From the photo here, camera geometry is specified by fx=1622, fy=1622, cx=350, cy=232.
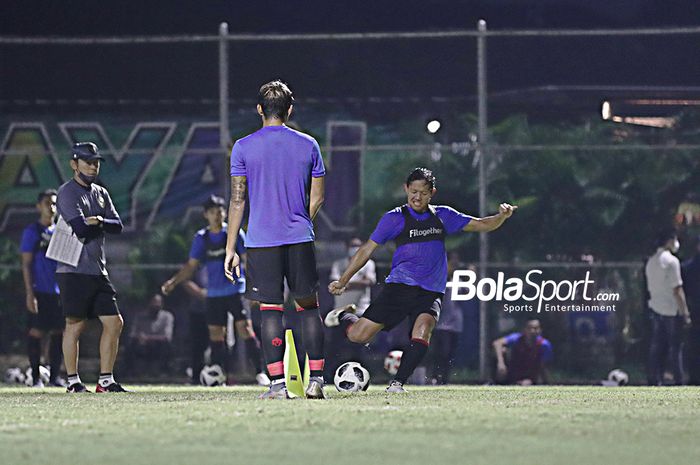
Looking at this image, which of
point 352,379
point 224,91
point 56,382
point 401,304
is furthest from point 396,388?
point 224,91

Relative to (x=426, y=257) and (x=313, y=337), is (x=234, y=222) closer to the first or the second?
(x=313, y=337)

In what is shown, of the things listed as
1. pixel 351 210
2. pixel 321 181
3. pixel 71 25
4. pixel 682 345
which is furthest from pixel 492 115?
pixel 321 181

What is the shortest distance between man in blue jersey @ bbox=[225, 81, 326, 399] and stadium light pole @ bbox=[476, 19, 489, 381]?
668 cm

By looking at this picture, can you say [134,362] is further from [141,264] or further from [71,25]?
[71,25]

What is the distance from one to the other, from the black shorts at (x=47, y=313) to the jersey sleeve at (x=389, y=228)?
16.3 feet

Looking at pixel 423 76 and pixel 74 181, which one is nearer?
pixel 74 181

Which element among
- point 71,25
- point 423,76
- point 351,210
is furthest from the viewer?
point 71,25

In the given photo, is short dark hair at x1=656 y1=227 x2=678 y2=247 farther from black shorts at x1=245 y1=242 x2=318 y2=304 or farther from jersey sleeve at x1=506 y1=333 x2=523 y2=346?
black shorts at x1=245 y1=242 x2=318 y2=304

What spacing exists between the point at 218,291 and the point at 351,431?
329 inches

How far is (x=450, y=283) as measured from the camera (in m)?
16.5

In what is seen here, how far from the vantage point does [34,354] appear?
628 inches

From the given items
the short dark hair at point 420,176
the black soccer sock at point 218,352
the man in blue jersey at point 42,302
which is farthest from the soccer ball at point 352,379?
the man in blue jersey at point 42,302

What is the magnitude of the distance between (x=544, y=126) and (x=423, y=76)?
2.43m

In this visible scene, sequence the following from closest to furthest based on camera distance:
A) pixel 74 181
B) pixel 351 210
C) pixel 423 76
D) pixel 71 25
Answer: pixel 74 181
pixel 351 210
pixel 423 76
pixel 71 25
